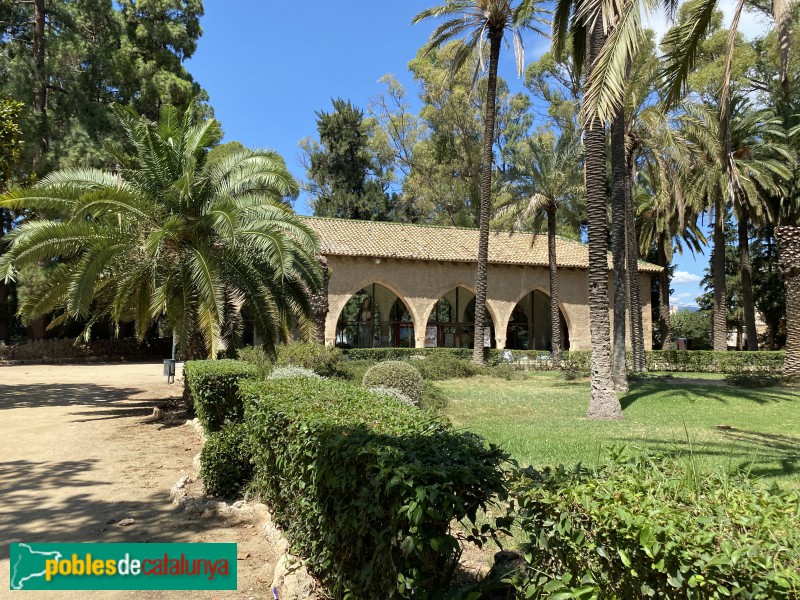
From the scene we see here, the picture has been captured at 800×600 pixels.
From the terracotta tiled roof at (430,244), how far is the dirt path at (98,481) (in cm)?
1485

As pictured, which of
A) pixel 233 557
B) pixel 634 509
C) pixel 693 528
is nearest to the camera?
pixel 693 528

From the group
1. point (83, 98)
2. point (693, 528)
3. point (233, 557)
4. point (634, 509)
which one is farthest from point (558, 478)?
point (83, 98)

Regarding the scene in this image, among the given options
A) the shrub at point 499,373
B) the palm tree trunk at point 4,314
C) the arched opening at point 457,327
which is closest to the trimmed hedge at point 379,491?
the shrub at point 499,373

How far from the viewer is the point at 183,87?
32031mm

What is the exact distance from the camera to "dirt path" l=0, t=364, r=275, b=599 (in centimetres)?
528

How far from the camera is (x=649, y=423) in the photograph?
1084 cm

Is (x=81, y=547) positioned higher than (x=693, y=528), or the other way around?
(x=693, y=528)

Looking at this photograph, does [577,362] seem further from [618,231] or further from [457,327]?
[618,231]

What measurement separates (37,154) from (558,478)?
97.9 feet

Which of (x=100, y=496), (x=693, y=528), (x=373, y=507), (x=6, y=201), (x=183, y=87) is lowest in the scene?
(x=100, y=496)

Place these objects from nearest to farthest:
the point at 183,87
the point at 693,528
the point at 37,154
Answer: the point at 693,528
the point at 37,154
the point at 183,87

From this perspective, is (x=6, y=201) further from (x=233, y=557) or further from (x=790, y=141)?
(x=790, y=141)

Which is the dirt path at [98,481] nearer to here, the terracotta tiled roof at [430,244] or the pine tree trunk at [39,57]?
the terracotta tiled roof at [430,244]

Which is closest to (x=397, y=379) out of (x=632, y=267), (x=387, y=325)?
(x=632, y=267)
